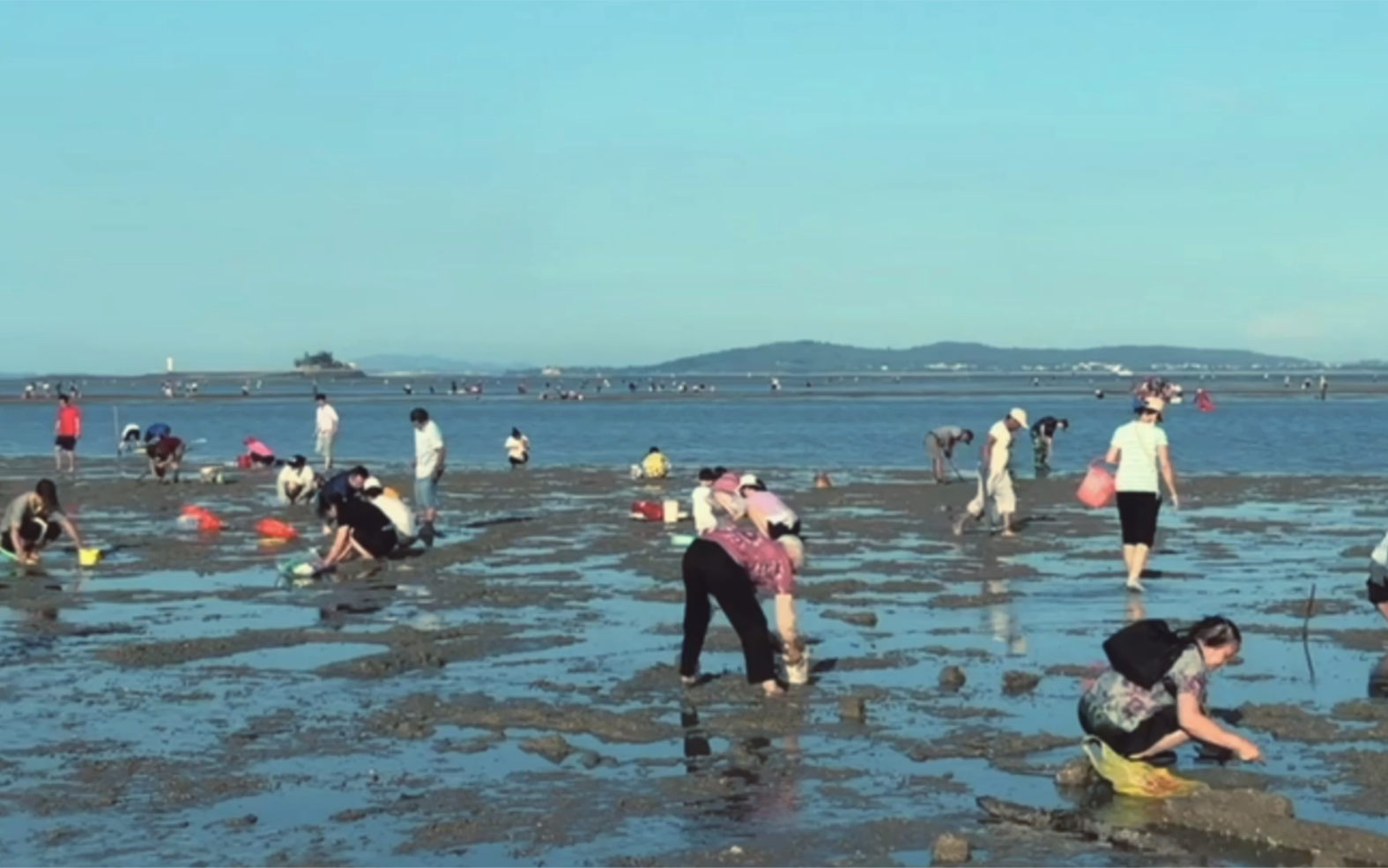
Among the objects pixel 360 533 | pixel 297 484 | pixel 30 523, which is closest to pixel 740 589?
pixel 360 533

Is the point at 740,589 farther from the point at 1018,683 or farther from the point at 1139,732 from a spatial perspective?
the point at 1139,732

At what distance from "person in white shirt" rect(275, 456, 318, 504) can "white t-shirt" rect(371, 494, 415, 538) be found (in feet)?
25.2

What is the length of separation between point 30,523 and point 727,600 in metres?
11.3

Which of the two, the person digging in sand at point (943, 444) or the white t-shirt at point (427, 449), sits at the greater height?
the white t-shirt at point (427, 449)

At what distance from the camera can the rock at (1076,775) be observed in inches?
395

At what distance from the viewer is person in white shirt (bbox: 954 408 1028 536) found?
23453 mm

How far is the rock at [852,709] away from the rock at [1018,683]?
123cm

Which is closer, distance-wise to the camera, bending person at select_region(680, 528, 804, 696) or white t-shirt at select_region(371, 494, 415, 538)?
bending person at select_region(680, 528, 804, 696)

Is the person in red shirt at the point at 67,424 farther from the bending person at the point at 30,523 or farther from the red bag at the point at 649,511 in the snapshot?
the bending person at the point at 30,523

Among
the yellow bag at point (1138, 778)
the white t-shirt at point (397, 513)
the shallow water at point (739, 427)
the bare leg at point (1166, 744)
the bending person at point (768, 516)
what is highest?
the bending person at point (768, 516)

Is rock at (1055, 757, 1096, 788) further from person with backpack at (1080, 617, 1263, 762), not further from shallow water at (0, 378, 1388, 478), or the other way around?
shallow water at (0, 378, 1388, 478)

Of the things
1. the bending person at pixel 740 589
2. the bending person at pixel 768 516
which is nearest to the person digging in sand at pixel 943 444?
the bending person at pixel 768 516

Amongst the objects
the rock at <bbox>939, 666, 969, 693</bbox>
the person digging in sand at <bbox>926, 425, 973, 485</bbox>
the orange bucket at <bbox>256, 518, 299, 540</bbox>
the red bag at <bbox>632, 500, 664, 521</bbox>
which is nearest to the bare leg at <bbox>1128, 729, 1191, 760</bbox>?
the rock at <bbox>939, 666, 969, 693</bbox>

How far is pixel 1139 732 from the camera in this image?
1016 cm
